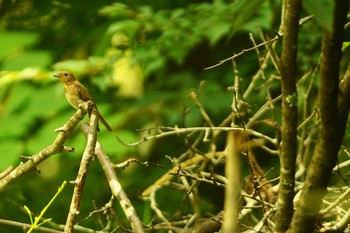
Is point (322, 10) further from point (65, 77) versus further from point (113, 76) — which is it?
point (113, 76)

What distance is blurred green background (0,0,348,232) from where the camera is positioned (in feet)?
12.6

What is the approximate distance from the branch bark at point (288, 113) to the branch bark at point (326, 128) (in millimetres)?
70

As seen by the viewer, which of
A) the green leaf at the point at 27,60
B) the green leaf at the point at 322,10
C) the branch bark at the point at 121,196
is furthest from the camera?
the green leaf at the point at 27,60

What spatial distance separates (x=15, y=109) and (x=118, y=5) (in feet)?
3.07

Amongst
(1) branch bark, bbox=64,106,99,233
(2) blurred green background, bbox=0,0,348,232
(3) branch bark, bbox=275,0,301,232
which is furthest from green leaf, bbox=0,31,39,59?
(3) branch bark, bbox=275,0,301,232

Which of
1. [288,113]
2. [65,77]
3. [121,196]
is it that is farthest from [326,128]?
[65,77]

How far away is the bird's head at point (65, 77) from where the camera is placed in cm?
348

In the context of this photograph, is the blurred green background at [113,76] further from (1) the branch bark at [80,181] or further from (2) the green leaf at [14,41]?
(1) the branch bark at [80,181]

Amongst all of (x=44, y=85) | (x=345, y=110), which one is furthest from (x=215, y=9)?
(x=345, y=110)

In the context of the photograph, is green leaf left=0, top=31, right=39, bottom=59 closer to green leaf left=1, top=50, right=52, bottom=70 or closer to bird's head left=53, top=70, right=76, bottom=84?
green leaf left=1, top=50, right=52, bottom=70

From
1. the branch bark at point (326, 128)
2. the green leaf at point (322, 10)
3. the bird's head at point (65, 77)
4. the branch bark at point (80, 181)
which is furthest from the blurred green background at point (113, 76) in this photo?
the green leaf at point (322, 10)

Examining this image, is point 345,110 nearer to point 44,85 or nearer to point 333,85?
point 333,85

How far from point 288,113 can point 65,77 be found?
6.86 feet

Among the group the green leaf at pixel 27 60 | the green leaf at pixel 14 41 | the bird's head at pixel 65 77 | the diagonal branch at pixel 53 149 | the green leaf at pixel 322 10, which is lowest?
the diagonal branch at pixel 53 149
